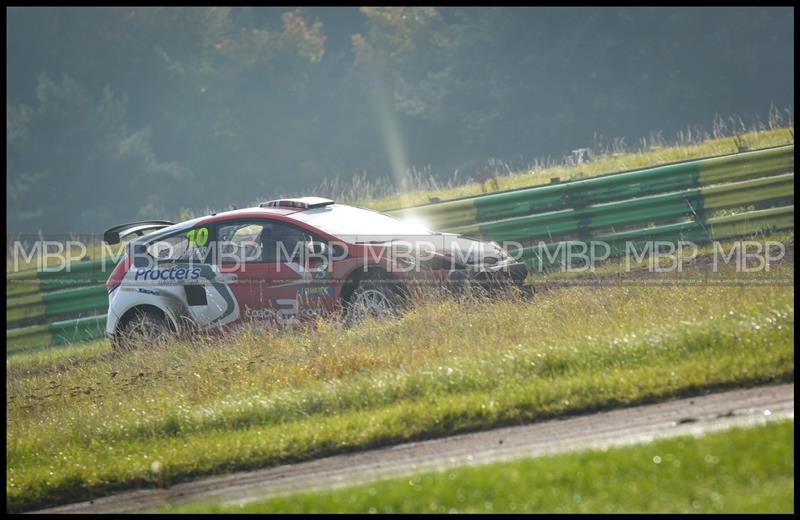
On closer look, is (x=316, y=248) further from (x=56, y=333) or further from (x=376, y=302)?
(x=56, y=333)

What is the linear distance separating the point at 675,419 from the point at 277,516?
282 centimetres

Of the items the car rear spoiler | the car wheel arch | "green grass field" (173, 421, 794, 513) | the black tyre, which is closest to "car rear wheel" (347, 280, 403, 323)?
the black tyre

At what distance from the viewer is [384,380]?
9234mm

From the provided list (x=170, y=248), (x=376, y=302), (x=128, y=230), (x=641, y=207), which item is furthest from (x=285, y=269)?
(x=641, y=207)

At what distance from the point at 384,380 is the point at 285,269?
3037mm

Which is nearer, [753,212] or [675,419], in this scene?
[675,419]

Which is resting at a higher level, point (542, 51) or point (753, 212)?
point (542, 51)

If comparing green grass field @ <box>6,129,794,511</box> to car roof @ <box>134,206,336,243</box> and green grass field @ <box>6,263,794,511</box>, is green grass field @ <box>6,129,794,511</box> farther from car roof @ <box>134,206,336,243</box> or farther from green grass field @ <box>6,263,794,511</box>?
car roof @ <box>134,206,336,243</box>

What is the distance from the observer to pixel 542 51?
50812 mm

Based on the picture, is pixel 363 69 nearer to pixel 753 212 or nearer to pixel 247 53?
Answer: pixel 247 53

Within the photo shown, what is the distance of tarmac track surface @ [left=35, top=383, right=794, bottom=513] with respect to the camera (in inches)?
278

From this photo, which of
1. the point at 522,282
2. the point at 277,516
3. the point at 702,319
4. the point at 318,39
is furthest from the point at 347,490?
the point at 318,39

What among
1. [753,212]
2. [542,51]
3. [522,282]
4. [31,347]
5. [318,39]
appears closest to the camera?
[522,282]

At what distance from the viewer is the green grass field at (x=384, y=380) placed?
8.16m
